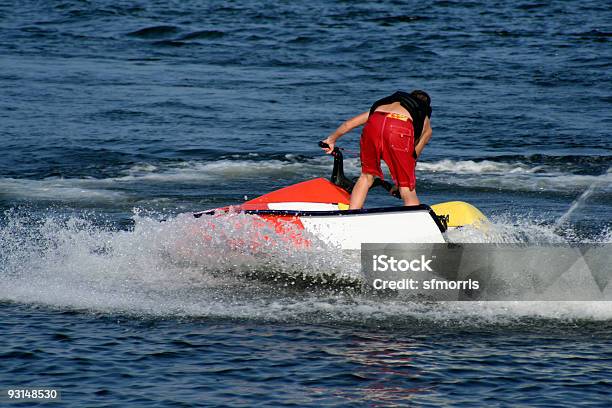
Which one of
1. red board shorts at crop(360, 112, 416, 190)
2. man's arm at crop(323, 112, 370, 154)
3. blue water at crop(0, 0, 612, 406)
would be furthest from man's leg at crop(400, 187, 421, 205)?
blue water at crop(0, 0, 612, 406)

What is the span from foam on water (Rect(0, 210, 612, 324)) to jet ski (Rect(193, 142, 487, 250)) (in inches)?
5.3

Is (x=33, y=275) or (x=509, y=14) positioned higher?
(x=509, y=14)

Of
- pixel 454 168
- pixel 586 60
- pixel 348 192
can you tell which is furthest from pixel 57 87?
pixel 348 192

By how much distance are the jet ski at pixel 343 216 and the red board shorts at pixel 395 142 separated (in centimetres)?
21

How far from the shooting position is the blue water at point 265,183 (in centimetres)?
754

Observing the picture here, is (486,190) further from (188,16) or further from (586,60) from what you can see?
(188,16)

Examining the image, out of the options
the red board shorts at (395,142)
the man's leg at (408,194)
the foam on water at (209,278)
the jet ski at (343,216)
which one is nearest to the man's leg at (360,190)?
the jet ski at (343,216)

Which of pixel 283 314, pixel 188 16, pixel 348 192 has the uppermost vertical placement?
pixel 188 16

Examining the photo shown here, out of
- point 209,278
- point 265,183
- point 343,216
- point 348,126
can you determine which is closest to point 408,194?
point 343,216

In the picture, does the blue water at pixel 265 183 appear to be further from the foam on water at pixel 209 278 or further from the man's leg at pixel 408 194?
the man's leg at pixel 408 194

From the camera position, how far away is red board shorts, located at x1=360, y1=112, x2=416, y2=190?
9367 millimetres

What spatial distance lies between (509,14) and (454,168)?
727 inches

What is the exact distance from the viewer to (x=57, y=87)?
2262 centimetres

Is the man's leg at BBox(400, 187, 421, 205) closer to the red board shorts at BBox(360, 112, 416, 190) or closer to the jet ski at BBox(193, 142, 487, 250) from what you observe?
the red board shorts at BBox(360, 112, 416, 190)
